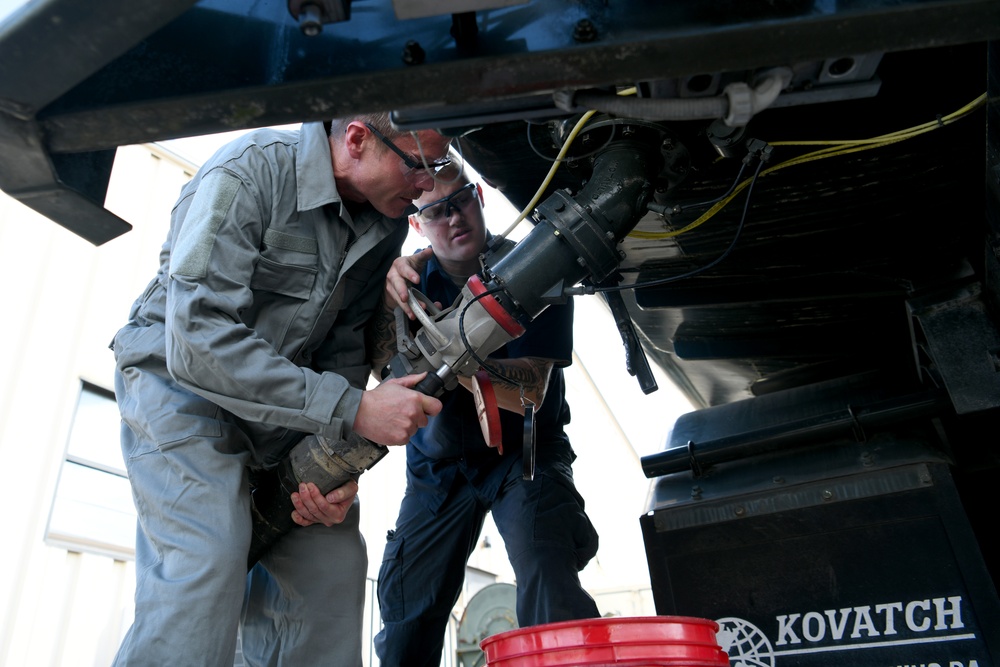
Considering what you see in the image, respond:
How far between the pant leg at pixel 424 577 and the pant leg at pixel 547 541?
0.15 metres

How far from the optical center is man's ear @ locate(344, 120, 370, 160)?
2.31 m

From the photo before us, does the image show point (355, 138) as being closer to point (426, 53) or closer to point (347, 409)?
point (347, 409)

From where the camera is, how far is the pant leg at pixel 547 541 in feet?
8.81

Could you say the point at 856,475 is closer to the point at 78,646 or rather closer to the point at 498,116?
the point at 498,116

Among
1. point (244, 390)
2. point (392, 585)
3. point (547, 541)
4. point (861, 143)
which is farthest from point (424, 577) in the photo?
point (861, 143)

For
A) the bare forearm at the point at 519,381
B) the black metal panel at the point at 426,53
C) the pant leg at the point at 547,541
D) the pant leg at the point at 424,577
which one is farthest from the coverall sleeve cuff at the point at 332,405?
the pant leg at the point at 424,577

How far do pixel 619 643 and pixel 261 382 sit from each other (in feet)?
3.18

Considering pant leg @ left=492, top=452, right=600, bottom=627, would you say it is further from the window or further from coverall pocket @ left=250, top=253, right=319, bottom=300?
the window

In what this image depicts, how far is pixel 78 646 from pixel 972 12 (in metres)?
4.88

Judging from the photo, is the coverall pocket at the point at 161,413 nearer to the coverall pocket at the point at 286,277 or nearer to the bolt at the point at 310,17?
the coverall pocket at the point at 286,277

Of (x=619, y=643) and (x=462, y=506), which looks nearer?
(x=619, y=643)

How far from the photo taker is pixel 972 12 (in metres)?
1.14

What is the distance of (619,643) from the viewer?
152cm

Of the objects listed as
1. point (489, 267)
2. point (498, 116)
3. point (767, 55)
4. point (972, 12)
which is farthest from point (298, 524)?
point (972, 12)
